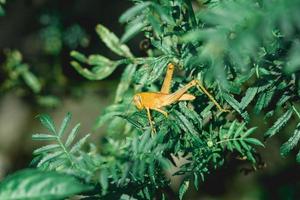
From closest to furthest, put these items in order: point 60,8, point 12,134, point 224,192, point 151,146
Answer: point 151,146 < point 60,8 < point 224,192 < point 12,134

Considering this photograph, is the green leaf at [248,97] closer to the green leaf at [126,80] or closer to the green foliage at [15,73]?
the green leaf at [126,80]

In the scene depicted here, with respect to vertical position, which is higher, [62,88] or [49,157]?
[49,157]

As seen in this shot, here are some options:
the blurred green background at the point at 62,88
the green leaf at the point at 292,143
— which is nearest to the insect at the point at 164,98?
the green leaf at the point at 292,143

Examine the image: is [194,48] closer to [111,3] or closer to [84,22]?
[84,22]

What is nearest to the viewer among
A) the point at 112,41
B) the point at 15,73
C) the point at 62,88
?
the point at 112,41

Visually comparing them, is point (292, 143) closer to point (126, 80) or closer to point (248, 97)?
point (248, 97)

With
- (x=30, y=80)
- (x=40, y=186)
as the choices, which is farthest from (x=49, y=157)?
(x=30, y=80)

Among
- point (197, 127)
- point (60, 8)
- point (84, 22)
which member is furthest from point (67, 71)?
point (197, 127)

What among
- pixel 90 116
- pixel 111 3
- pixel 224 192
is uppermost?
pixel 111 3
